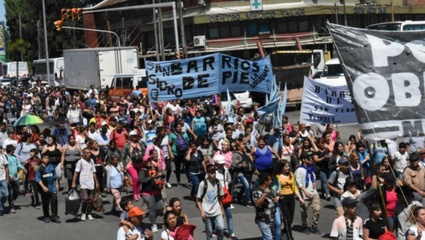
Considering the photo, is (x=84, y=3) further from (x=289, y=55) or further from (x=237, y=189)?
(x=237, y=189)

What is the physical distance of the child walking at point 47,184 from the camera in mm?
16625

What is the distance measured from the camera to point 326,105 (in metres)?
16.0

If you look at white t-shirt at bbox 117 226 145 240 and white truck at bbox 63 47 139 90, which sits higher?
white truck at bbox 63 47 139 90

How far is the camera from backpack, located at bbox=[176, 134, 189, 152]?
787 inches

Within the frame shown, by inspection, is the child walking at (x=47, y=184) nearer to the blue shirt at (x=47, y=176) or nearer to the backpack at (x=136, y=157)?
the blue shirt at (x=47, y=176)

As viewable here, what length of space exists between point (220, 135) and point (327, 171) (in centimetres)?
273

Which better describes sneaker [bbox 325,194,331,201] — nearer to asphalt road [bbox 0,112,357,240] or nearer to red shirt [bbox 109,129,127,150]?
asphalt road [bbox 0,112,357,240]

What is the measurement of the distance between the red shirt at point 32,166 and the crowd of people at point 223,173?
0.07 feet

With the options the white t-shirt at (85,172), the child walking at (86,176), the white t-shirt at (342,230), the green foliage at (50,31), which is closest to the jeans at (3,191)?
the child walking at (86,176)

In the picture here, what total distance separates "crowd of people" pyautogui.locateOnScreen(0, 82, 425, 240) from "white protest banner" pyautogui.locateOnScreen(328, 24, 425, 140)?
1465 millimetres

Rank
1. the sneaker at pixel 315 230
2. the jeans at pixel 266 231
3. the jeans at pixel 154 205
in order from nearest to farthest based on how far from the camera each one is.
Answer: the jeans at pixel 266 231
the jeans at pixel 154 205
the sneaker at pixel 315 230

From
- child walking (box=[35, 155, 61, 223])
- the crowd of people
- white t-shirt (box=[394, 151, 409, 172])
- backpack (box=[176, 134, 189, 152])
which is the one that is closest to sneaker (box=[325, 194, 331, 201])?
the crowd of people

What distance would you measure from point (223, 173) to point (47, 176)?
3670 millimetres

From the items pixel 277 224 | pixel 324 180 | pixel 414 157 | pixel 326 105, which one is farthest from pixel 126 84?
pixel 414 157
